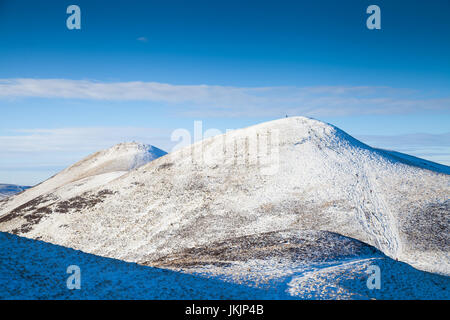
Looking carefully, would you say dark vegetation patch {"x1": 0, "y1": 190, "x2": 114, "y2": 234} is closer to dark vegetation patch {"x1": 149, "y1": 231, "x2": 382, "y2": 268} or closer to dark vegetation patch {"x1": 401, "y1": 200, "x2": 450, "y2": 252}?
dark vegetation patch {"x1": 149, "y1": 231, "x2": 382, "y2": 268}

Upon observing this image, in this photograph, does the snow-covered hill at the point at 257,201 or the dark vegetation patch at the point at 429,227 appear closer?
the dark vegetation patch at the point at 429,227

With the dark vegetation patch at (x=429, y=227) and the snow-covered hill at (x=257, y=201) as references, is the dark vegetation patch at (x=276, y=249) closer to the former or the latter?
the snow-covered hill at (x=257, y=201)

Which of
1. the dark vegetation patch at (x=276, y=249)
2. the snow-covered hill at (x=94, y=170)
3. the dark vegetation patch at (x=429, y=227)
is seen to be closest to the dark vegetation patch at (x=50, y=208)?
the snow-covered hill at (x=94, y=170)

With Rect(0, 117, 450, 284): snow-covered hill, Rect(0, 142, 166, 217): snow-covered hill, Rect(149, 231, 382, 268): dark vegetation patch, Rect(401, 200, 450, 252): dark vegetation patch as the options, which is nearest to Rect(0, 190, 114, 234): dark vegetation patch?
Rect(0, 117, 450, 284): snow-covered hill

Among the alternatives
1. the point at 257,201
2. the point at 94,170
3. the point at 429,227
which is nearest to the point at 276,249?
the point at 257,201

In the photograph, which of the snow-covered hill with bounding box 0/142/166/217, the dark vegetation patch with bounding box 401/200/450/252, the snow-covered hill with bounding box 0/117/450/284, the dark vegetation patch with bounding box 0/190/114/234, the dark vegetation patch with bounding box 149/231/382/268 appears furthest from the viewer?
the snow-covered hill with bounding box 0/142/166/217

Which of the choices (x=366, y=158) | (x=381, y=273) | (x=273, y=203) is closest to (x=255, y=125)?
(x=366, y=158)

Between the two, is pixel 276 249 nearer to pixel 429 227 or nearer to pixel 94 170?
pixel 429 227

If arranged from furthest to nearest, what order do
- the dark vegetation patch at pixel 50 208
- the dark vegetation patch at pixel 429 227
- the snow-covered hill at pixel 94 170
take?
the snow-covered hill at pixel 94 170
the dark vegetation patch at pixel 50 208
the dark vegetation patch at pixel 429 227

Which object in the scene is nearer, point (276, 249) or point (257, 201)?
point (276, 249)
